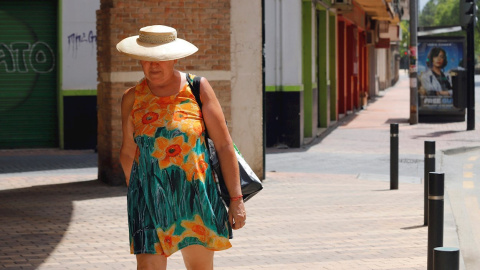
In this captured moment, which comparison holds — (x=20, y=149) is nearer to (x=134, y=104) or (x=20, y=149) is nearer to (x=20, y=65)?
(x=20, y=65)

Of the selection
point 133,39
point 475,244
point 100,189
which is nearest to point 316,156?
point 100,189

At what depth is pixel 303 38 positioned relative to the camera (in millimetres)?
20922

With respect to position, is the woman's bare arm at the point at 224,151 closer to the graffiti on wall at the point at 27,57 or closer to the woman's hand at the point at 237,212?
the woman's hand at the point at 237,212

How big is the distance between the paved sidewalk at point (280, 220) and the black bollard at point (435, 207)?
1.05 meters

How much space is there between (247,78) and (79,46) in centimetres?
590

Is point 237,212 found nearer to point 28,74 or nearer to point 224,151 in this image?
point 224,151

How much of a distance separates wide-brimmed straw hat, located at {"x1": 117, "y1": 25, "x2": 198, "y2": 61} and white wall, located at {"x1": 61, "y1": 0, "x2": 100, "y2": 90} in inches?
524

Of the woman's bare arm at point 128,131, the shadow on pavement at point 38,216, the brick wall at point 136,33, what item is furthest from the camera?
the brick wall at point 136,33

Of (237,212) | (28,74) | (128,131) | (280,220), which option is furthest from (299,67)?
(237,212)

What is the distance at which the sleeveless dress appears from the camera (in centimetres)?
509

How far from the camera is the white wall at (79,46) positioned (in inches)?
722

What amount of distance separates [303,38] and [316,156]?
164 inches

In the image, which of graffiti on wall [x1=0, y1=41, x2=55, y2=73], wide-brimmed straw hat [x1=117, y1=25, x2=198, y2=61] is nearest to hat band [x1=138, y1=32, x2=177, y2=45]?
wide-brimmed straw hat [x1=117, y1=25, x2=198, y2=61]

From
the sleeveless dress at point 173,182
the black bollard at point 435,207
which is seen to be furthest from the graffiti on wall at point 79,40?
the sleeveless dress at point 173,182
